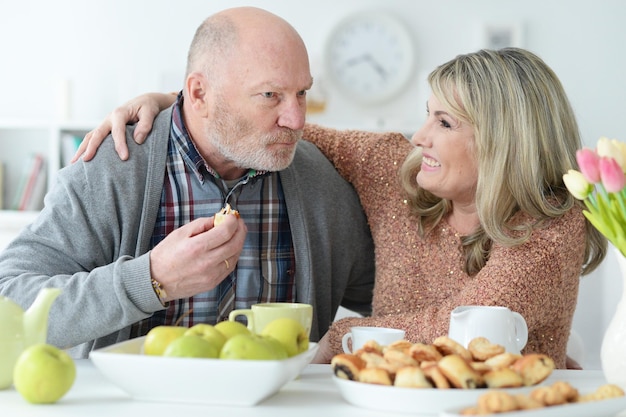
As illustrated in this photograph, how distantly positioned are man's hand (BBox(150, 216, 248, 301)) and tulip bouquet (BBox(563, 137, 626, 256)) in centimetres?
63

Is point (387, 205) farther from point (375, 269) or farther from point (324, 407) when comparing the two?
point (324, 407)

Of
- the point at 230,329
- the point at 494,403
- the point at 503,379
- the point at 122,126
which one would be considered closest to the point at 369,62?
the point at 122,126

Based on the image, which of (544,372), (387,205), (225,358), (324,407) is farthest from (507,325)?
(387,205)

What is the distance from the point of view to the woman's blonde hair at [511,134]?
1.98 metres

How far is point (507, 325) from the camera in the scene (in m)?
1.38

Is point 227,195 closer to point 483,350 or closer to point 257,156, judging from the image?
point 257,156

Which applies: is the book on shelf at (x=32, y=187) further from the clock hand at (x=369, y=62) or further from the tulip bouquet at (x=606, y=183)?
the tulip bouquet at (x=606, y=183)

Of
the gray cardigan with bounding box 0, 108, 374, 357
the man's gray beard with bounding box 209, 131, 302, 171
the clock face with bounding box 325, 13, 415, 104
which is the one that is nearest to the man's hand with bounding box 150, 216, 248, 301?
the gray cardigan with bounding box 0, 108, 374, 357

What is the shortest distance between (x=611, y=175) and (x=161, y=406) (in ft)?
2.20

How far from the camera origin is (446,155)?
202 centimetres

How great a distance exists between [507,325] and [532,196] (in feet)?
2.20

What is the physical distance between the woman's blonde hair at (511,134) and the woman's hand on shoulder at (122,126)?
2.25 feet

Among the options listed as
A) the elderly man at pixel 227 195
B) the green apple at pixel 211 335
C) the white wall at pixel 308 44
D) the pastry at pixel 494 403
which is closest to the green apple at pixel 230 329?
the green apple at pixel 211 335

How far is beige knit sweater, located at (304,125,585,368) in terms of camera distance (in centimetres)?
184
